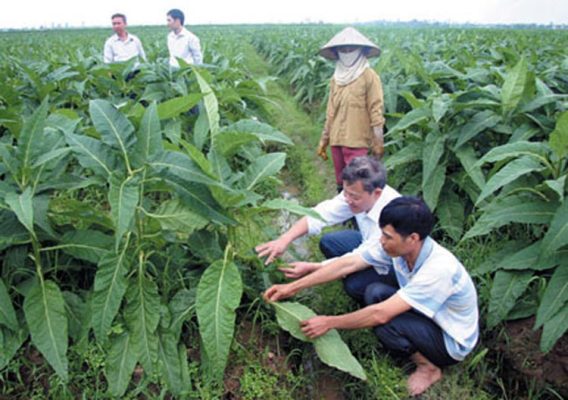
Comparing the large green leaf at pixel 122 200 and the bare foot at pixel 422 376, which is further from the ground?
the large green leaf at pixel 122 200

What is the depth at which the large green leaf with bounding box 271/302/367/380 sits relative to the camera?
2443 millimetres

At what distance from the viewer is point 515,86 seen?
3703 mm

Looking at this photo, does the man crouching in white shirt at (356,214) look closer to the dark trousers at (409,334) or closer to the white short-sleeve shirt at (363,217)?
the white short-sleeve shirt at (363,217)

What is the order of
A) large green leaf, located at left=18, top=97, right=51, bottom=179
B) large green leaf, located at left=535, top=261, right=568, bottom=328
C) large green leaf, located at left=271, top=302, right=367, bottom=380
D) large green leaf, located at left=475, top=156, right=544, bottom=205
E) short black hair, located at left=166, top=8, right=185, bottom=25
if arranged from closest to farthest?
large green leaf, located at left=18, top=97, right=51, bottom=179 < large green leaf, located at left=271, top=302, right=367, bottom=380 < large green leaf, located at left=535, top=261, right=568, bottom=328 < large green leaf, located at left=475, top=156, right=544, bottom=205 < short black hair, located at left=166, top=8, right=185, bottom=25

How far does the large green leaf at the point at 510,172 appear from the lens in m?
2.80

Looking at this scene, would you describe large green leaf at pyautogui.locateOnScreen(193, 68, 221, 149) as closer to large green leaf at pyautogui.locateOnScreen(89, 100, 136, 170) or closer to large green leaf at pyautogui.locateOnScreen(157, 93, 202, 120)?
large green leaf at pyautogui.locateOnScreen(157, 93, 202, 120)

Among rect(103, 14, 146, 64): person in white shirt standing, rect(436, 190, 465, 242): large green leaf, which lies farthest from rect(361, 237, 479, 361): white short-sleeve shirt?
rect(103, 14, 146, 64): person in white shirt standing

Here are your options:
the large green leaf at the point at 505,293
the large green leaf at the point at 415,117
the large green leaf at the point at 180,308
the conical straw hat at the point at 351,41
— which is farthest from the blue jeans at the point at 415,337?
the conical straw hat at the point at 351,41

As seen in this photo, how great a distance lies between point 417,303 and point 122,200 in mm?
1482

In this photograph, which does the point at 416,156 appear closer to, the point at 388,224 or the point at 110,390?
the point at 388,224

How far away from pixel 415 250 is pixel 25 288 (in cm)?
193

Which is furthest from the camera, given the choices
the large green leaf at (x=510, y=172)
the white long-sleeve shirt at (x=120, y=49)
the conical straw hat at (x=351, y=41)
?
the white long-sleeve shirt at (x=120, y=49)

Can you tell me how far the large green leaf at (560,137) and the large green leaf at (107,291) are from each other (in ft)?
7.91

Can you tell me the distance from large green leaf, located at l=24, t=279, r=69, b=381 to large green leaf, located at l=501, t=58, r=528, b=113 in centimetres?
328
